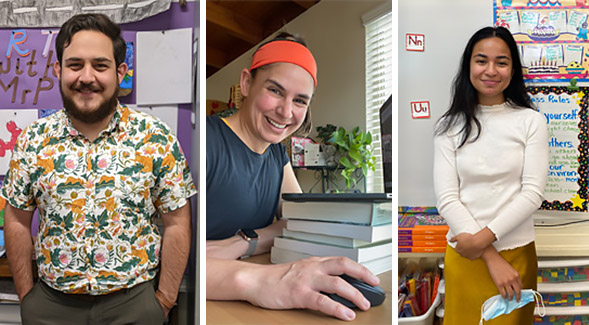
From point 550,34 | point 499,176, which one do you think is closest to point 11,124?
point 499,176

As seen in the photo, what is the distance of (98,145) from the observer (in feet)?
3.12

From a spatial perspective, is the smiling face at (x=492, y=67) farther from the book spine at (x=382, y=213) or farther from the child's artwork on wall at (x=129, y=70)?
the child's artwork on wall at (x=129, y=70)

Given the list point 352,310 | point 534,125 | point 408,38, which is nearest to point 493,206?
point 534,125

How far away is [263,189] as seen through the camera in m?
0.65

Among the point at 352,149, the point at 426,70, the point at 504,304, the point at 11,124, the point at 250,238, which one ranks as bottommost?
the point at 504,304

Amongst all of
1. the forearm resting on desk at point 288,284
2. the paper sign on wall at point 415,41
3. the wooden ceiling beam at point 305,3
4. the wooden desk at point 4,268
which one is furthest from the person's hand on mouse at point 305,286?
the paper sign on wall at point 415,41

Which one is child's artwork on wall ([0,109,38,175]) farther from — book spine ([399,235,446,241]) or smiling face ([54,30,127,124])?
book spine ([399,235,446,241])

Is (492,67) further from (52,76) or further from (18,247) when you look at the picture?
(18,247)

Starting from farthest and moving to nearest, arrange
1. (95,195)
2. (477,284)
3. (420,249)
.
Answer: (420,249) → (477,284) → (95,195)

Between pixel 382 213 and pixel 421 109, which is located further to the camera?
pixel 421 109

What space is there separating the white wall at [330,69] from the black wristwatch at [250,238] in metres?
0.12

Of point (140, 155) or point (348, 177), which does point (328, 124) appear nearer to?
point (348, 177)

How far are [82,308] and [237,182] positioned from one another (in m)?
0.60

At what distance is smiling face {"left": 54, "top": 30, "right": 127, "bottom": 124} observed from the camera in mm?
929
